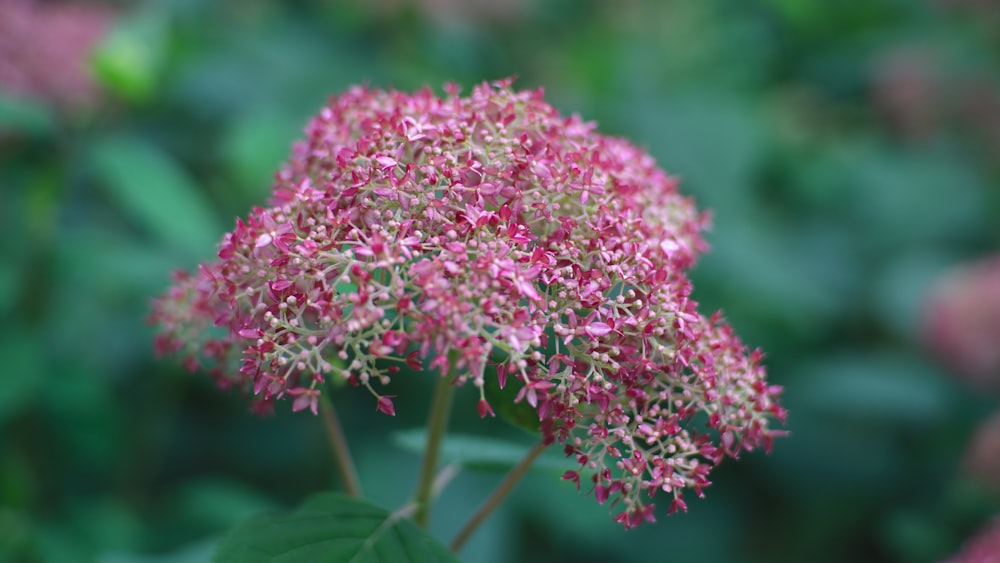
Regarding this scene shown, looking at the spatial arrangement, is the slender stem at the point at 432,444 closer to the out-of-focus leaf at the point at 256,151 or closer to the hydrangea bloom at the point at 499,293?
the hydrangea bloom at the point at 499,293

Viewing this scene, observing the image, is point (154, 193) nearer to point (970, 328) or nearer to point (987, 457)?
point (987, 457)

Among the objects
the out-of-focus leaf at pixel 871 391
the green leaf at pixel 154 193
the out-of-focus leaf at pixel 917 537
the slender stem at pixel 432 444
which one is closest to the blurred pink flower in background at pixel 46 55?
the green leaf at pixel 154 193

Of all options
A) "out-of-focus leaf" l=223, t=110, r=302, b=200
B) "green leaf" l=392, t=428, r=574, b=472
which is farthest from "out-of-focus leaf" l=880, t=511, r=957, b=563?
"out-of-focus leaf" l=223, t=110, r=302, b=200

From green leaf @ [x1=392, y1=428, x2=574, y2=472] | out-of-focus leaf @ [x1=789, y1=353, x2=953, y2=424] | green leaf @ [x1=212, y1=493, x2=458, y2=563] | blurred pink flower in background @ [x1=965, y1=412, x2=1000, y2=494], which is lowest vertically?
green leaf @ [x1=212, y1=493, x2=458, y2=563]

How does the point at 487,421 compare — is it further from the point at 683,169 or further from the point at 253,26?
the point at 253,26

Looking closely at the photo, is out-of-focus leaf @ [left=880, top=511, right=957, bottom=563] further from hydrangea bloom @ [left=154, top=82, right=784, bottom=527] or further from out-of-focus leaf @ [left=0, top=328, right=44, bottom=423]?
out-of-focus leaf @ [left=0, top=328, right=44, bottom=423]

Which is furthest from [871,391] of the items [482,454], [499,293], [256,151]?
[499,293]
